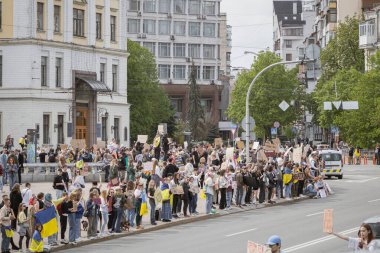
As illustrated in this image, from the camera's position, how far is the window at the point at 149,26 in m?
146

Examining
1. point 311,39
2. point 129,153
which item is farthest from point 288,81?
point 129,153

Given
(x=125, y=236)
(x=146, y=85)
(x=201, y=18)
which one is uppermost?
(x=201, y=18)

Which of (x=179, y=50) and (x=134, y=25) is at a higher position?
(x=134, y=25)

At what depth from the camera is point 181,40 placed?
483 ft

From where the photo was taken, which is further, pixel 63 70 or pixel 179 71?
pixel 179 71

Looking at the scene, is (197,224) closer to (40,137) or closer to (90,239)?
(90,239)

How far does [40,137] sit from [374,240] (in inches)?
2283

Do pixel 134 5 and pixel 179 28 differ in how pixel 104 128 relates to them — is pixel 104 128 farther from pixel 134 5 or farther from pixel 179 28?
pixel 179 28

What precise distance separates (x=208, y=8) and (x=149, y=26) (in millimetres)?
8506

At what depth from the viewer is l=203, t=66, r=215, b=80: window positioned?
148750 mm

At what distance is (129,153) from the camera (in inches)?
2116

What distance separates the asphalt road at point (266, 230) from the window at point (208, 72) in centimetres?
9856

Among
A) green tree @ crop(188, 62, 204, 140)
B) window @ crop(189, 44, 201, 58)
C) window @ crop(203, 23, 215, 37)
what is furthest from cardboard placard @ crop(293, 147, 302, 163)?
window @ crop(203, 23, 215, 37)

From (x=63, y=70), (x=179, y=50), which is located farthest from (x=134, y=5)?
(x=63, y=70)
